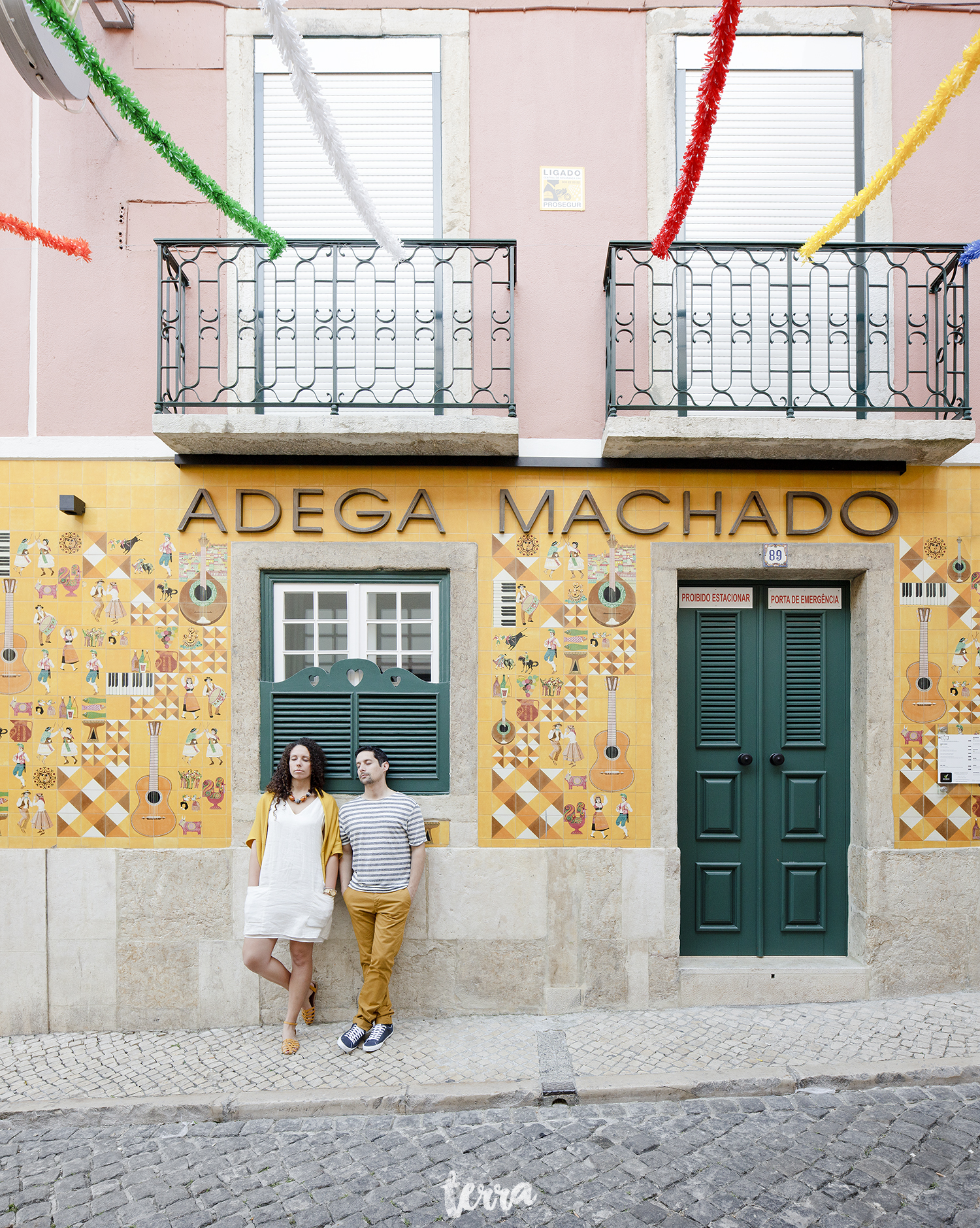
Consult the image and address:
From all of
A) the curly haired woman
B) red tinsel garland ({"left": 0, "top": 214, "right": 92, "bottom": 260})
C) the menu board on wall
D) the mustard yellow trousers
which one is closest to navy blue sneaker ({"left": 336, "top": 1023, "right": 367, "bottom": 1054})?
the mustard yellow trousers

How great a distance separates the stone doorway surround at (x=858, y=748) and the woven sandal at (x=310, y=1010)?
2.51 metres

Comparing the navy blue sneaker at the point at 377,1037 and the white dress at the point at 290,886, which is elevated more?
the white dress at the point at 290,886

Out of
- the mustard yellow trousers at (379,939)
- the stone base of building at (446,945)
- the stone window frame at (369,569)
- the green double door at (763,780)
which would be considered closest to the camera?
the mustard yellow trousers at (379,939)

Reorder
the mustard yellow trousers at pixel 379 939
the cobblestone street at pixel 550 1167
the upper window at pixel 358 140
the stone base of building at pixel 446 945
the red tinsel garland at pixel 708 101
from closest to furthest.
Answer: the red tinsel garland at pixel 708 101 < the cobblestone street at pixel 550 1167 < the mustard yellow trousers at pixel 379 939 < the stone base of building at pixel 446 945 < the upper window at pixel 358 140

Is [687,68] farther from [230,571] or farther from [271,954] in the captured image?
[271,954]

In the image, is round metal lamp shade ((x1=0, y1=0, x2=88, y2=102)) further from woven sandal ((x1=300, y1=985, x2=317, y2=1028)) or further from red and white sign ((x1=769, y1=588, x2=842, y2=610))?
woven sandal ((x1=300, y1=985, x2=317, y2=1028))

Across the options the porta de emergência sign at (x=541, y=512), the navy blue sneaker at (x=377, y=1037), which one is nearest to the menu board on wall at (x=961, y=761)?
the porta de emergência sign at (x=541, y=512)

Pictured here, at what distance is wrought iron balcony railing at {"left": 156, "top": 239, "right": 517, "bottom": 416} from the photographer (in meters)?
5.00

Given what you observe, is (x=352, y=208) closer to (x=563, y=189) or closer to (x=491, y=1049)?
(x=563, y=189)

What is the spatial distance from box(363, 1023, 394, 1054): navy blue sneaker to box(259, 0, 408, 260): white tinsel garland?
4.83 m

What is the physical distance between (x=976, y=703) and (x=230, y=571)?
18.4 feet

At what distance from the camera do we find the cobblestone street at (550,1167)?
10.6 feet

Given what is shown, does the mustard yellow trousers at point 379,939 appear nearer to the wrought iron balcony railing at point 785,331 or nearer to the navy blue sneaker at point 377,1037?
the navy blue sneaker at point 377,1037

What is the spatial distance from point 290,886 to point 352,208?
5.00 metres
